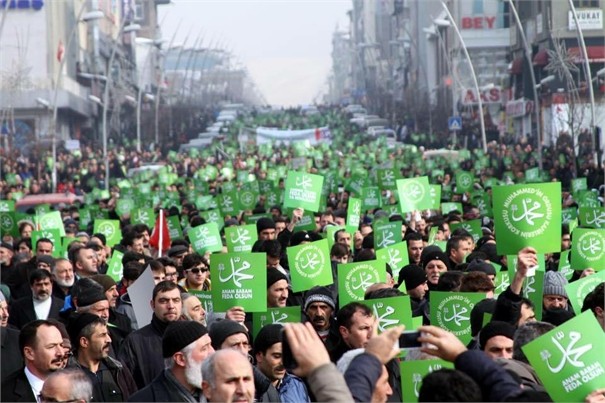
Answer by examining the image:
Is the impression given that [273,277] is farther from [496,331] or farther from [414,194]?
[414,194]

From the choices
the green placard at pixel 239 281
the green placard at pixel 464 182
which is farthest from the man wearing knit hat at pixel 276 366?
the green placard at pixel 464 182

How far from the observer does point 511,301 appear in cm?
918

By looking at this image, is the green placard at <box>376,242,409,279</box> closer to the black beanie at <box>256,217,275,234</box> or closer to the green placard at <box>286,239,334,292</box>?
the green placard at <box>286,239,334,292</box>

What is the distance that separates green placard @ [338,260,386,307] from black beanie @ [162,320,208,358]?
418 cm

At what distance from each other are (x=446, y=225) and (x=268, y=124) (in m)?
91.0

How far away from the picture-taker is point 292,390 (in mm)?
8875

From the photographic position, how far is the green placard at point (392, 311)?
10.1 m

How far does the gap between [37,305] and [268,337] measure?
15.0 ft

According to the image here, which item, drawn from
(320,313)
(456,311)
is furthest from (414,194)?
(320,313)

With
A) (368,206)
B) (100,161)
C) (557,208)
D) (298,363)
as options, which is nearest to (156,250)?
(368,206)

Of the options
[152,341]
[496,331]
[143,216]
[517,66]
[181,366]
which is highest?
[517,66]

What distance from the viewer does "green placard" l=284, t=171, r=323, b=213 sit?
22594 mm

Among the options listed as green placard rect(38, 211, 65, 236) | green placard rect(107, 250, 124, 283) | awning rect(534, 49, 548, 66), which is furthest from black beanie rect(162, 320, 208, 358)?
awning rect(534, 49, 548, 66)

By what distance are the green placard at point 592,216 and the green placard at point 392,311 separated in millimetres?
8909
